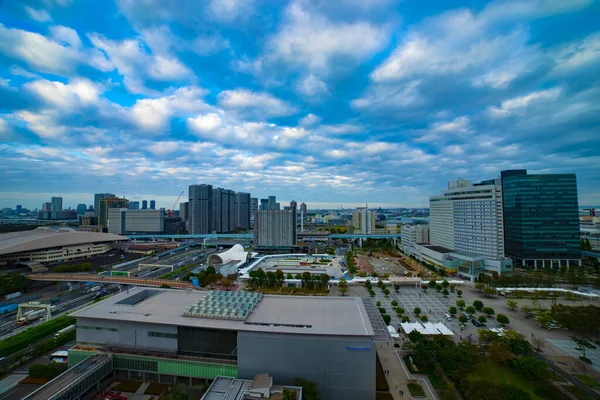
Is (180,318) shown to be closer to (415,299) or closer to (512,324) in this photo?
(415,299)

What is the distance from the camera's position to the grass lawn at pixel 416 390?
14.4m

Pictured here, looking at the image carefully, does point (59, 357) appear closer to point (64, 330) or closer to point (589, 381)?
point (64, 330)

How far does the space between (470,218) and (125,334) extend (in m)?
46.1

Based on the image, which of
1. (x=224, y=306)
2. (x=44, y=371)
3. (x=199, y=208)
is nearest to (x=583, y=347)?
(x=224, y=306)

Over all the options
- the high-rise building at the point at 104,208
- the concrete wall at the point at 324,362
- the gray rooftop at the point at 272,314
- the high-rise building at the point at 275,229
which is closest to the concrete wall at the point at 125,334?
the gray rooftop at the point at 272,314

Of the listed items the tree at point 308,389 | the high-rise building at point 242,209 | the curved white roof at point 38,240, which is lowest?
the tree at point 308,389

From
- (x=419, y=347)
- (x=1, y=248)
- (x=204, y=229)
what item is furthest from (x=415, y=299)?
(x=204, y=229)

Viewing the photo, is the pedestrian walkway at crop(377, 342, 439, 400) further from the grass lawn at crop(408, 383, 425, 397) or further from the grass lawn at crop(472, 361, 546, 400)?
the grass lawn at crop(472, 361, 546, 400)

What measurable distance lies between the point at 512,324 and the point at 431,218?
34.2 meters

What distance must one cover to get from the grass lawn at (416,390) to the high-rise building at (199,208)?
3194 inches

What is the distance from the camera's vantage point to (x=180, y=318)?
1642 centimetres

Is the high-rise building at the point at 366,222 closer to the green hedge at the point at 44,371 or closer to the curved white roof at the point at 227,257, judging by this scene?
the curved white roof at the point at 227,257

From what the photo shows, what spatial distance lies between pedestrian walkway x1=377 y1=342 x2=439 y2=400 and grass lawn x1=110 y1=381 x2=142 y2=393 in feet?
46.7

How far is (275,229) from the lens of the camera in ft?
200
